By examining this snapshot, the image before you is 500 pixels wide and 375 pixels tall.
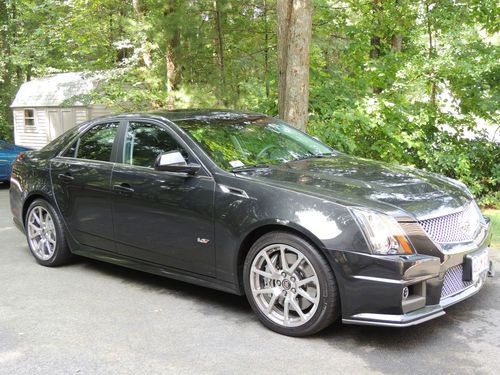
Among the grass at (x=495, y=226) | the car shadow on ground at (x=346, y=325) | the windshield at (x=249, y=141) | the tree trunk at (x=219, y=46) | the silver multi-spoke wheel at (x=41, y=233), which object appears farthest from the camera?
the tree trunk at (x=219, y=46)

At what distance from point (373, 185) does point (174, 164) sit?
1.57 meters

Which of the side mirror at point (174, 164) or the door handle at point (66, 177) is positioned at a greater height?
the side mirror at point (174, 164)

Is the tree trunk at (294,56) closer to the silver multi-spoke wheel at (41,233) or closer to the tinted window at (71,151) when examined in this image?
the tinted window at (71,151)

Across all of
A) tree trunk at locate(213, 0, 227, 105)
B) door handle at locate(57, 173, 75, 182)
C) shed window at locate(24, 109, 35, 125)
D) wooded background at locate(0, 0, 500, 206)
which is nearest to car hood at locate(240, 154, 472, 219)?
door handle at locate(57, 173, 75, 182)

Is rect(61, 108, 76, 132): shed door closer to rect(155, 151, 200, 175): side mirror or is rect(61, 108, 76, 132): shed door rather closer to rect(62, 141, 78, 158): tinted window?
rect(62, 141, 78, 158): tinted window

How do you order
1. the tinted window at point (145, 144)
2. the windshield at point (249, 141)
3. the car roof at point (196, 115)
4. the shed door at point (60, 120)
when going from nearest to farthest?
the windshield at point (249, 141)
the tinted window at point (145, 144)
the car roof at point (196, 115)
the shed door at point (60, 120)

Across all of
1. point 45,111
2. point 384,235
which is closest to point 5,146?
point 45,111

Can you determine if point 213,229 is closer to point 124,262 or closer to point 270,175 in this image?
point 270,175

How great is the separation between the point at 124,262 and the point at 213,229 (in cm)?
125

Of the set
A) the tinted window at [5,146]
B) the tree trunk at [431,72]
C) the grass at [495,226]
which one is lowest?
the grass at [495,226]

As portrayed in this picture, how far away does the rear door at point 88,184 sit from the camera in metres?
5.10

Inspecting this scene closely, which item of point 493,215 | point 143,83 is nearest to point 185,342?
point 493,215

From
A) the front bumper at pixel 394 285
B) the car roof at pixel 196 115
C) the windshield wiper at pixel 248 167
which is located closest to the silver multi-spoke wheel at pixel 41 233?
the car roof at pixel 196 115

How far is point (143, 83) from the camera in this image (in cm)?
1405
